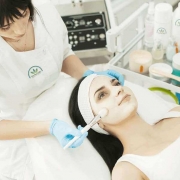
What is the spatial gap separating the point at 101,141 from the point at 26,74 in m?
0.45

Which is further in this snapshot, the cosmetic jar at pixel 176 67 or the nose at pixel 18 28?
the cosmetic jar at pixel 176 67

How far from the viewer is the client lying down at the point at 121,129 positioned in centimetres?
117

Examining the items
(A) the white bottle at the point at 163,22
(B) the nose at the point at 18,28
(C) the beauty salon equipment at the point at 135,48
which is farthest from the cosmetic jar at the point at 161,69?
(B) the nose at the point at 18,28

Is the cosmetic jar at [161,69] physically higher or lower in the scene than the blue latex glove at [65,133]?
higher

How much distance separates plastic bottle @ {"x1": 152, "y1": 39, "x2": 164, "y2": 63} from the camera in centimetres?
157

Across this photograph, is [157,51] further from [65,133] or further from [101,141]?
[65,133]

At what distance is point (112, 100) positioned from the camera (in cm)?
129

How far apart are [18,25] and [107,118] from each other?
517 millimetres

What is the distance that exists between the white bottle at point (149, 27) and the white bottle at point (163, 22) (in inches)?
2.6

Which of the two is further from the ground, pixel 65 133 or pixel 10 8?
pixel 10 8

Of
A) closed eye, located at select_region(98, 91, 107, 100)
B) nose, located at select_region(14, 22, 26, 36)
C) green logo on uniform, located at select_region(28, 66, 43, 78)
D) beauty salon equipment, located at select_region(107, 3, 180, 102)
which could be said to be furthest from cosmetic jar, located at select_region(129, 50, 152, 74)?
nose, located at select_region(14, 22, 26, 36)

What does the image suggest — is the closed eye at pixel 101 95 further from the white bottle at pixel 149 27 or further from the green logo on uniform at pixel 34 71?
the white bottle at pixel 149 27

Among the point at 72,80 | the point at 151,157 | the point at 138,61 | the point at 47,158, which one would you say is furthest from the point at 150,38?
the point at 47,158

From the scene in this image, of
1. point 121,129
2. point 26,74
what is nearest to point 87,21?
point 26,74
